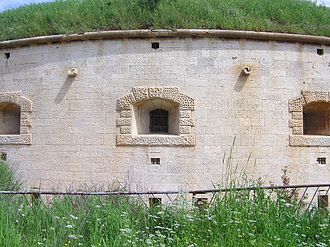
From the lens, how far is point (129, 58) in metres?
7.66

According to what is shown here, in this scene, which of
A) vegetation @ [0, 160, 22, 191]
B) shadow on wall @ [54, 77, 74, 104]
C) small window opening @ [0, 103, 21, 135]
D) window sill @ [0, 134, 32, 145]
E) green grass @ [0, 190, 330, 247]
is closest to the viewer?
green grass @ [0, 190, 330, 247]

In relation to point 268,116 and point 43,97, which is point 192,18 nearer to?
point 268,116

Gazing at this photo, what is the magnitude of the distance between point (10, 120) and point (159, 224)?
5.60 metres

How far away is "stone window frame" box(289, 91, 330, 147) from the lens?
760 cm

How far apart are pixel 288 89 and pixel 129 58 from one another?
329 centimetres

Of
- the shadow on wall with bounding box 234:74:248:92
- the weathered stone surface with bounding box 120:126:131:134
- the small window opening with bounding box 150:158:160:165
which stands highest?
the shadow on wall with bounding box 234:74:248:92

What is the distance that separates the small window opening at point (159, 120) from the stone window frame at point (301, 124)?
101 inches

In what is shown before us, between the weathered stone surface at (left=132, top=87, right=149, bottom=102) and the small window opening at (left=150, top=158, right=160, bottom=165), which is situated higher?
the weathered stone surface at (left=132, top=87, right=149, bottom=102)

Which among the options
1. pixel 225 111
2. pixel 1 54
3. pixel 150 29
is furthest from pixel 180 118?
pixel 1 54

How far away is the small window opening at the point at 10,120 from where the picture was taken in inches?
342

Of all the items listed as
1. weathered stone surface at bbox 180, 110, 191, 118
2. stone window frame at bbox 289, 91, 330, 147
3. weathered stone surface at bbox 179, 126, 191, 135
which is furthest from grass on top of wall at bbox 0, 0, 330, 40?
weathered stone surface at bbox 179, 126, 191, 135

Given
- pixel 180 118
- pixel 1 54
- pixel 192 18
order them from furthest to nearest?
pixel 1 54 < pixel 192 18 < pixel 180 118

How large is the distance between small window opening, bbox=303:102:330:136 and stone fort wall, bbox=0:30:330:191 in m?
0.34

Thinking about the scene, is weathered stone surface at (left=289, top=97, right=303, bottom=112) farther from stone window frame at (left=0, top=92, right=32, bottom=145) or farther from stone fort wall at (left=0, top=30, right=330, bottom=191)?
stone window frame at (left=0, top=92, right=32, bottom=145)
